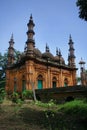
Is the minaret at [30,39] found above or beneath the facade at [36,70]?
above

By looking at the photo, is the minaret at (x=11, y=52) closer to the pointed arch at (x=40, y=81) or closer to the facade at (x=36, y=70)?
the facade at (x=36, y=70)

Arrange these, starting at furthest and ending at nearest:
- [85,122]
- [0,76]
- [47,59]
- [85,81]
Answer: [0,76] → [85,81] → [47,59] → [85,122]

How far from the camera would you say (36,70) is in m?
26.4

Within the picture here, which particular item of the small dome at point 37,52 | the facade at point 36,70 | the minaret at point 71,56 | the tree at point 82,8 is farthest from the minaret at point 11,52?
the tree at point 82,8

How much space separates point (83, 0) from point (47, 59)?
16.9 m

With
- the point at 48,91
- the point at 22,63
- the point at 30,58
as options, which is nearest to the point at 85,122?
the point at 48,91

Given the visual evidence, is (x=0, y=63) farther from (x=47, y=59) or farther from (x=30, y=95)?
(x=30, y=95)

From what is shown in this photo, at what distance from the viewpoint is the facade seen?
83.4 ft

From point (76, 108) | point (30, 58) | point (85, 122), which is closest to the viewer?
point (85, 122)

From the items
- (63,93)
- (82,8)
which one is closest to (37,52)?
(63,93)

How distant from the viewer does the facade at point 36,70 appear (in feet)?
83.4

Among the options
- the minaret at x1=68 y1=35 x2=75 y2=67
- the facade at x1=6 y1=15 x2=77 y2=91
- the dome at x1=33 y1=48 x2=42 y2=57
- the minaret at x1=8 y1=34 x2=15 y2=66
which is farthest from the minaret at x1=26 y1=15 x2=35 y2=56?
the minaret at x1=68 y1=35 x2=75 y2=67

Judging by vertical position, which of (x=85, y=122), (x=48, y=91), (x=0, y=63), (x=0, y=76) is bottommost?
(x=85, y=122)

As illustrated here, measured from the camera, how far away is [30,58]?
82.5 ft
